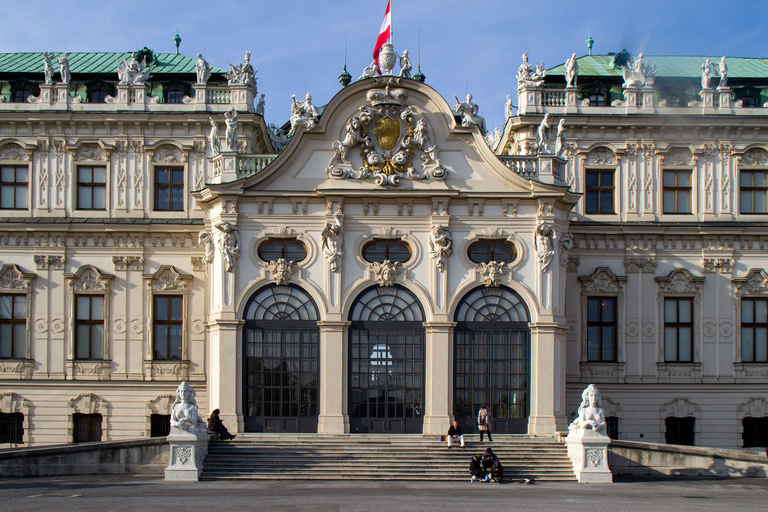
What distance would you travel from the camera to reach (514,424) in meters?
33.0

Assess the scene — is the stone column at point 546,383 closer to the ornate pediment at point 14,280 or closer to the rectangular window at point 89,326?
the rectangular window at point 89,326

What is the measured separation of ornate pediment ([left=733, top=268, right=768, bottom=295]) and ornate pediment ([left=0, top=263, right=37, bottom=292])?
28.2 metres

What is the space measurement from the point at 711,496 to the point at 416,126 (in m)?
15.9

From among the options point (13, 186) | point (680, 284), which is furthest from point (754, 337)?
point (13, 186)

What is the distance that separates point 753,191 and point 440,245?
14.4 m

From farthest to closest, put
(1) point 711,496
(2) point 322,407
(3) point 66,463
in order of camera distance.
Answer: (2) point 322,407 < (3) point 66,463 < (1) point 711,496

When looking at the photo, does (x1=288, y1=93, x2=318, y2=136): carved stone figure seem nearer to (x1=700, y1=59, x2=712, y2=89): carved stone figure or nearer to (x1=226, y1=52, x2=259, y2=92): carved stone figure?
(x1=226, y1=52, x2=259, y2=92): carved stone figure

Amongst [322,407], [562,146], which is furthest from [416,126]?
[322,407]

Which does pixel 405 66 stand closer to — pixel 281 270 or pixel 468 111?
pixel 468 111

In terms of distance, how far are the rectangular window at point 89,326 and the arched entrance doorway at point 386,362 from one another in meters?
10.8

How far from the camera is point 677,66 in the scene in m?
41.5

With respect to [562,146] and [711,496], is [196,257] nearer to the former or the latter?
[562,146]

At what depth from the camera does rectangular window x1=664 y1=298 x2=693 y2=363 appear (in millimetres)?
37562

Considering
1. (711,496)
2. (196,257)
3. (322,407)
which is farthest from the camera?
(196,257)
